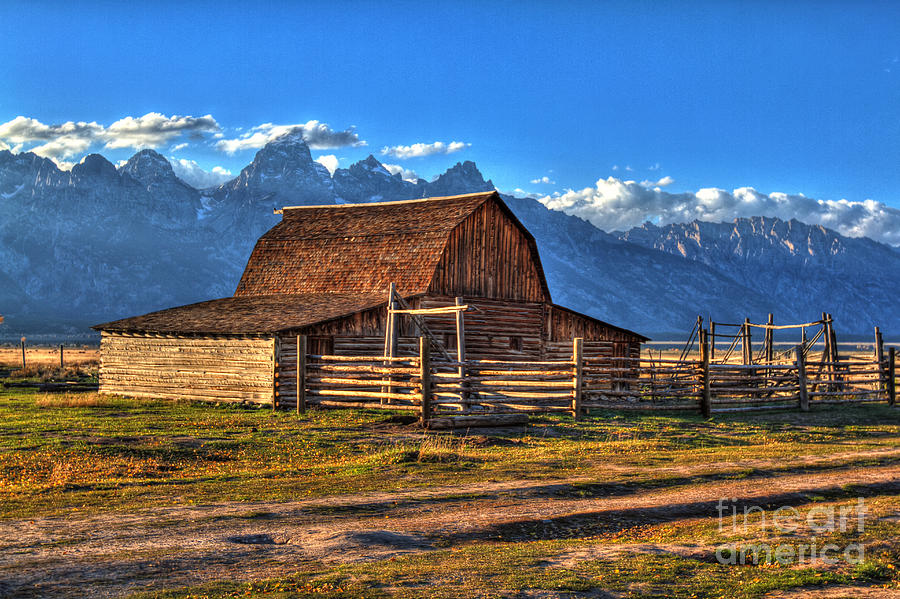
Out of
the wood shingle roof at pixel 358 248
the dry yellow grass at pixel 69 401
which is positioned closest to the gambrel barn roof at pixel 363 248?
the wood shingle roof at pixel 358 248

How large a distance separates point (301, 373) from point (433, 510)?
49.6ft

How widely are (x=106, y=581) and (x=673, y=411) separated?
2065 cm

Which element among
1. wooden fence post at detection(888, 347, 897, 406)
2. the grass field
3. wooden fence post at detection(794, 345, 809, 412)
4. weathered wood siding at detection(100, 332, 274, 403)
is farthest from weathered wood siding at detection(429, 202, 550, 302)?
wooden fence post at detection(888, 347, 897, 406)

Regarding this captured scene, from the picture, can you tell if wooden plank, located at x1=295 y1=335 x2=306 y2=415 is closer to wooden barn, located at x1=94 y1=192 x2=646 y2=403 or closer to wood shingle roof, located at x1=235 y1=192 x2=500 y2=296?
wooden barn, located at x1=94 y1=192 x2=646 y2=403

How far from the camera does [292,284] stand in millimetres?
36781

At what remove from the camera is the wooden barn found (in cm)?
2812

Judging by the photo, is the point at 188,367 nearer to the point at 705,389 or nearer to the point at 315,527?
the point at 705,389

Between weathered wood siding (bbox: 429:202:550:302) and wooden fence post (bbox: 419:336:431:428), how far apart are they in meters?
11.3

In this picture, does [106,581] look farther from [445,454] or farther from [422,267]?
[422,267]

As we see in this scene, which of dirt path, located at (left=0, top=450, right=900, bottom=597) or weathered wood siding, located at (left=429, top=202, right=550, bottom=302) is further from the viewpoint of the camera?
weathered wood siding, located at (left=429, top=202, right=550, bottom=302)

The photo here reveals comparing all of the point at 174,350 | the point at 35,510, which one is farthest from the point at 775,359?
the point at 35,510

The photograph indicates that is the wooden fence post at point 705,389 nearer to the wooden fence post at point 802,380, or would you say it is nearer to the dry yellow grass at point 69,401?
the wooden fence post at point 802,380

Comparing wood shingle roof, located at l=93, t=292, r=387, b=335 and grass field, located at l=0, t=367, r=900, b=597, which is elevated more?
wood shingle roof, located at l=93, t=292, r=387, b=335

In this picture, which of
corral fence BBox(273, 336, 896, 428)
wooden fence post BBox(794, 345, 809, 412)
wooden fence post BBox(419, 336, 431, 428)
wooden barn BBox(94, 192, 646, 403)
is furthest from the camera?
wooden barn BBox(94, 192, 646, 403)
